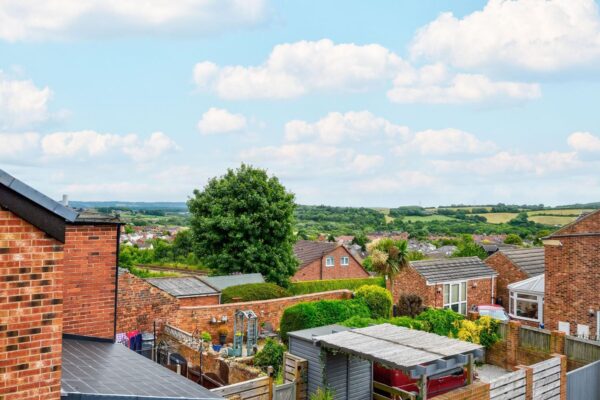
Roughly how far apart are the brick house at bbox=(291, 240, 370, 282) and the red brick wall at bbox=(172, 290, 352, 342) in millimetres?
20774

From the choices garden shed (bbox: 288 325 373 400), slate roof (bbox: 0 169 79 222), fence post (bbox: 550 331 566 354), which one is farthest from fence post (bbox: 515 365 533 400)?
slate roof (bbox: 0 169 79 222)

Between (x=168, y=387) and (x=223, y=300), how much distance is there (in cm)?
1931

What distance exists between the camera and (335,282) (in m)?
40.2

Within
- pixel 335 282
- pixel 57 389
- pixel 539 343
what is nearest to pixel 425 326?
pixel 539 343

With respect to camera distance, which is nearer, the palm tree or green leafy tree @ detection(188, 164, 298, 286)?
the palm tree

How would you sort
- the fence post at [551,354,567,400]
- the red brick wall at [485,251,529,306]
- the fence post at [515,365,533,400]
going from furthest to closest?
the red brick wall at [485,251,529,306]
the fence post at [551,354,567,400]
the fence post at [515,365,533,400]

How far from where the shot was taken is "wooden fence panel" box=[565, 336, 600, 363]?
16266 millimetres

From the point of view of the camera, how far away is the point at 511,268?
3192 cm

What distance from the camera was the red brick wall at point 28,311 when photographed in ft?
18.1

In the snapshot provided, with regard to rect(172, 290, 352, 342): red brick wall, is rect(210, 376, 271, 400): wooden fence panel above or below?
above

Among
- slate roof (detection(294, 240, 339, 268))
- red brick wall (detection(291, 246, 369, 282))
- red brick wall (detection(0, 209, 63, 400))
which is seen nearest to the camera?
red brick wall (detection(0, 209, 63, 400))

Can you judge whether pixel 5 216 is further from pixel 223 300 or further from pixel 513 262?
pixel 513 262

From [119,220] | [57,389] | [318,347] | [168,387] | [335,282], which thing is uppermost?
[119,220]

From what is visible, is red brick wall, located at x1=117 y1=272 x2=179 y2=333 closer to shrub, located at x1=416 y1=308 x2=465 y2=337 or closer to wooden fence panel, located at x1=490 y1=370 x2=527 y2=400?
shrub, located at x1=416 y1=308 x2=465 y2=337
